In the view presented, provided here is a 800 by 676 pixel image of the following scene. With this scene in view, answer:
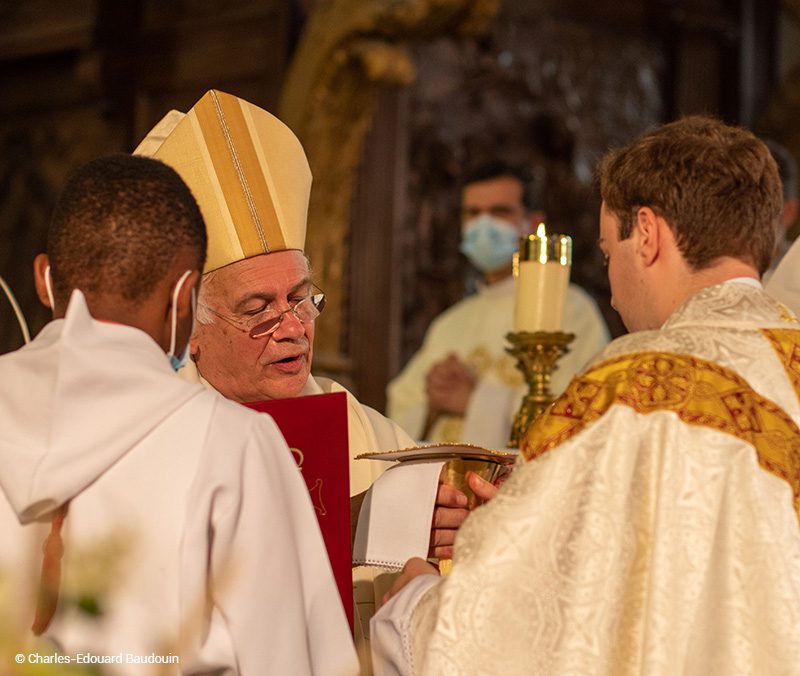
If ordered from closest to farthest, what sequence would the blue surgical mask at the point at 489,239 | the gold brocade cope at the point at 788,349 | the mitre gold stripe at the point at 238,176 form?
the gold brocade cope at the point at 788,349, the mitre gold stripe at the point at 238,176, the blue surgical mask at the point at 489,239

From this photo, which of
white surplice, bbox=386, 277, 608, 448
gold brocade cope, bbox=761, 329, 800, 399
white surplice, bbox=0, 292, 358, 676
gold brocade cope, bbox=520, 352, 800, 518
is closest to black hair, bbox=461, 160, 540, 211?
white surplice, bbox=386, 277, 608, 448

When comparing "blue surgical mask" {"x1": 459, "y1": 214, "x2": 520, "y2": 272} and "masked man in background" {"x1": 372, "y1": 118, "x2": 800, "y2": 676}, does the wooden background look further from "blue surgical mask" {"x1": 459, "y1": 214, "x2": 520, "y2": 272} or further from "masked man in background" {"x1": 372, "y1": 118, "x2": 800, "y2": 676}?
"masked man in background" {"x1": 372, "y1": 118, "x2": 800, "y2": 676}

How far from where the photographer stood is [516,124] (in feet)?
25.1

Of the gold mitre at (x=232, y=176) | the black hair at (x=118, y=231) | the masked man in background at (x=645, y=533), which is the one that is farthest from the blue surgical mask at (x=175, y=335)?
the gold mitre at (x=232, y=176)

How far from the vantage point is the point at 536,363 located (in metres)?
3.63

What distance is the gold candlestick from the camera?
358 cm

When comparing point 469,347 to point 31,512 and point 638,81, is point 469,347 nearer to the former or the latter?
point 638,81

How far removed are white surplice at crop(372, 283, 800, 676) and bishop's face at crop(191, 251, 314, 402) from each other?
2.68 feet

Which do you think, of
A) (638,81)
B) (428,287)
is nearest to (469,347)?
(428,287)

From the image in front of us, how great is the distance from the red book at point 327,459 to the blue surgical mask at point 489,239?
383 cm

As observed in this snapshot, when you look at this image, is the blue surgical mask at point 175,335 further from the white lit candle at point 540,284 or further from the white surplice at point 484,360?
the white surplice at point 484,360

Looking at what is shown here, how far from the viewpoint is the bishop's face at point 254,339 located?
124 inches

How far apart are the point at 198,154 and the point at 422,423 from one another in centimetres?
334

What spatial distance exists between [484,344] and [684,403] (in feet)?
14.3
